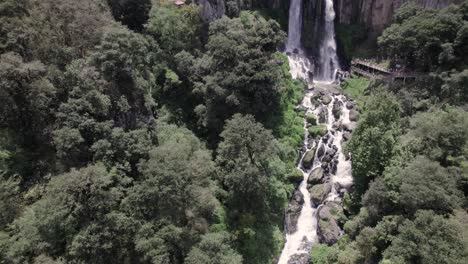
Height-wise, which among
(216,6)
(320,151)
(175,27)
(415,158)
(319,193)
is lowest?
(319,193)

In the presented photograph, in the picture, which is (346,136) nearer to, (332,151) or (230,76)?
(332,151)

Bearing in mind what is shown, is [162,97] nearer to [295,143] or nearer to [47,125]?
[47,125]

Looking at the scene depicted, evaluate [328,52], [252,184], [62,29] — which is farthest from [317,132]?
[62,29]

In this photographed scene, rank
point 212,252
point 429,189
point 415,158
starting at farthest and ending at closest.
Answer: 1. point 415,158
2. point 212,252
3. point 429,189

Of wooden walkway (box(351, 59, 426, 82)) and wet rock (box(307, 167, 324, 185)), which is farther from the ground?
wooden walkway (box(351, 59, 426, 82))

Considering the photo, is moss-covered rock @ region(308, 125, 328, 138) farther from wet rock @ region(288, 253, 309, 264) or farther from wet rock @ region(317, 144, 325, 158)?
wet rock @ region(288, 253, 309, 264)

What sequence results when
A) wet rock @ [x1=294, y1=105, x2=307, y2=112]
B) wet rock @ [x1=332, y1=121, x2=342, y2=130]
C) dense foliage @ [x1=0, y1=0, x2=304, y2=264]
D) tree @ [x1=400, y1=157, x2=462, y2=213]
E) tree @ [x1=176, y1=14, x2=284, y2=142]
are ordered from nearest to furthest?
1. dense foliage @ [x1=0, y1=0, x2=304, y2=264]
2. tree @ [x1=400, y1=157, x2=462, y2=213]
3. tree @ [x1=176, y1=14, x2=284, y2=142]
4. wet rock @ [x1=332, y1=121, x2=342, y2=130]
5. wet rock @ [x1=294, y1=105, x2=307, y2=112]

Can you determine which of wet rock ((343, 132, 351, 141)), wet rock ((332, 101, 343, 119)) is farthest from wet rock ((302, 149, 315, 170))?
wet rock ((332, 101, 343, 119))
